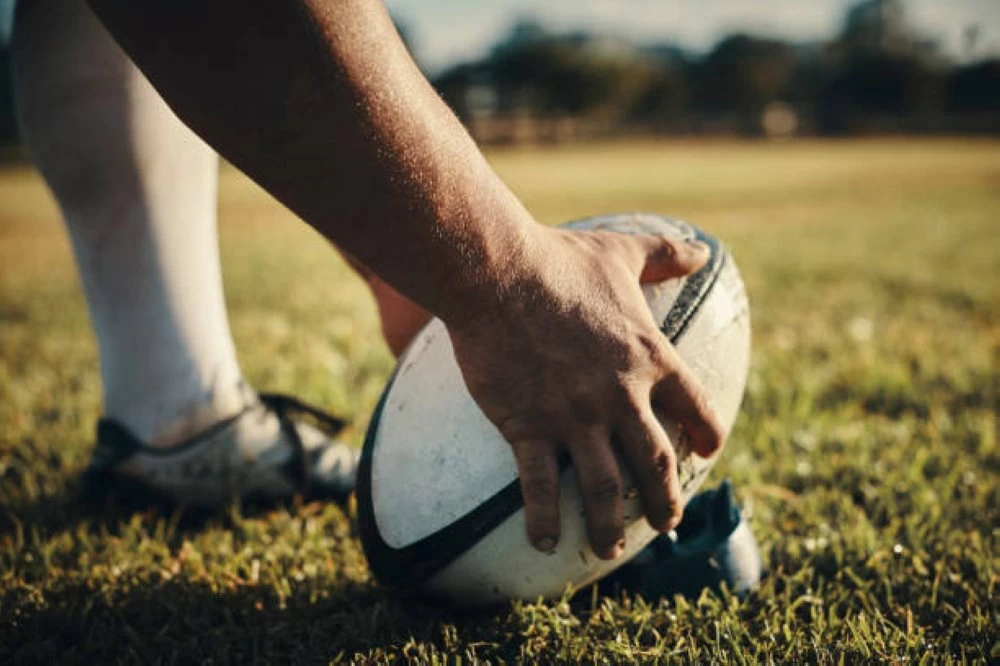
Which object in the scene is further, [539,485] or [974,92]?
[974,92]

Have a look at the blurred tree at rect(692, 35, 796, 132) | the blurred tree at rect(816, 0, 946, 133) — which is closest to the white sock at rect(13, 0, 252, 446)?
the blurred tree at rect(816, 0, 946, 133)

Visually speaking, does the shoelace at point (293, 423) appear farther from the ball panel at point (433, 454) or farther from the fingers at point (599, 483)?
the fingers at point (599, 483)

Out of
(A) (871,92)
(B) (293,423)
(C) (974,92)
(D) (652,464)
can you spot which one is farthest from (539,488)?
(A) (871,92)

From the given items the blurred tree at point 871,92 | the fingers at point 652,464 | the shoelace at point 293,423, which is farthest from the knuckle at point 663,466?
the blurred tree at point 871,92

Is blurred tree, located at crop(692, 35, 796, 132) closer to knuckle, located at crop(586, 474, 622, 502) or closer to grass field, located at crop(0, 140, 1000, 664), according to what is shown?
grass field, located at crop(0, 140, 1000, 664)

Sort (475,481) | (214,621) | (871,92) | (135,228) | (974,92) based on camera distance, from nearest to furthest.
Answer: (475,481) → (214,621) → (135,228) → (974,92) → (871,92)

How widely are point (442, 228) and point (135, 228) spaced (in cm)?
122

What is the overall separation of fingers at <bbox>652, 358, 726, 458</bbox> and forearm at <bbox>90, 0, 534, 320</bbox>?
32cm

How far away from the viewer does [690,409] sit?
4.13ft

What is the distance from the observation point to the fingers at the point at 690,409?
122 centimetres

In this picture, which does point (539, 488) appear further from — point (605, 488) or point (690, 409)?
point (690, 409)

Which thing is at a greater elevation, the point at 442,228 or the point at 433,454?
the point at 442,228

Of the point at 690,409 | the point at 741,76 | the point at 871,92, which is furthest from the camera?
the point at 741,76

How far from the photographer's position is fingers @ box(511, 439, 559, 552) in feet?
3.85
